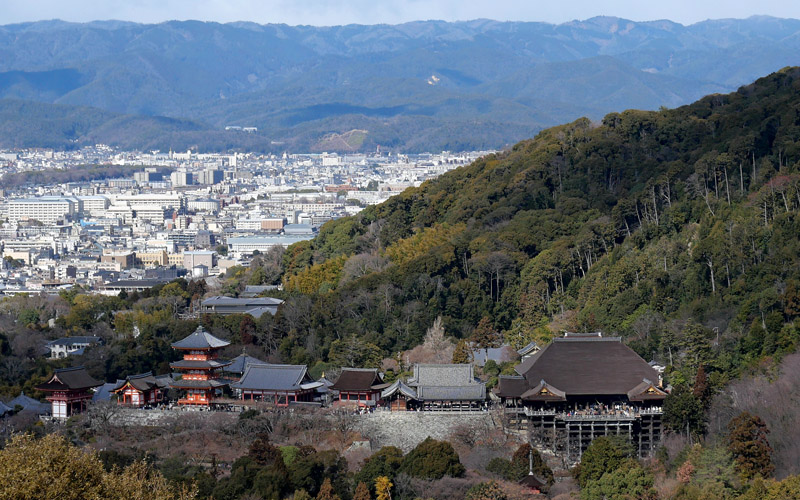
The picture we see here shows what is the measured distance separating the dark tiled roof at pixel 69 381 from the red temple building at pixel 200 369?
6.40 ft

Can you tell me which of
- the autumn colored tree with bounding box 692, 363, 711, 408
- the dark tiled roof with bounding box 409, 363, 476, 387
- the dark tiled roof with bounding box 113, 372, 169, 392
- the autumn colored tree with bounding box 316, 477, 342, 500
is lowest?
the autumn colored tree with bounding box 316, 477, 342, 500

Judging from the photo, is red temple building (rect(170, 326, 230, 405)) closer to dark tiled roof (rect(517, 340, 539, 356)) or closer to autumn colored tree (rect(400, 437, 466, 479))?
dark tiled roof (rect(517, 340, 539, 356))

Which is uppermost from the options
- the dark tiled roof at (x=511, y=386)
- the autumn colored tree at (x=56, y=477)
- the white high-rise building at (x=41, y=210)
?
the autumn colored tree at (x=56, y=477)

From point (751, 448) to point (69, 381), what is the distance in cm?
1513

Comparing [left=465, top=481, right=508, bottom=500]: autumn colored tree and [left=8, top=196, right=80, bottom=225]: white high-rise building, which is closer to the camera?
[left=465, top=481, right=508, bottom=500]: autumn colored tree

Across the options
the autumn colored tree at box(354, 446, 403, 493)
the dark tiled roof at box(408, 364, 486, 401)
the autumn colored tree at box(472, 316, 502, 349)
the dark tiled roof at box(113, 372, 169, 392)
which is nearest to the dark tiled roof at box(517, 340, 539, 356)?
the autumn colored tree at box(472, 316, 502, 349)

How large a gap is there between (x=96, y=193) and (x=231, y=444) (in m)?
99.5

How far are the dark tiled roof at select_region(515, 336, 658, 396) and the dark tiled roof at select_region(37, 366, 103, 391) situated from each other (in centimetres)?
993

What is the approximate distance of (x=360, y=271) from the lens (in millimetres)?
42156

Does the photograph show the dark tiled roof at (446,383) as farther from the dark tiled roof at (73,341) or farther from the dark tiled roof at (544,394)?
the dark tiled roof at (73,341)

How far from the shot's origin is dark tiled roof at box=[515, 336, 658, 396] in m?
27.5

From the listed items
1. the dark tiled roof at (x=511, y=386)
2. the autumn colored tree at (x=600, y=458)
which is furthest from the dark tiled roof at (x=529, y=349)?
the autumn colored tree at (x=600, y=458)

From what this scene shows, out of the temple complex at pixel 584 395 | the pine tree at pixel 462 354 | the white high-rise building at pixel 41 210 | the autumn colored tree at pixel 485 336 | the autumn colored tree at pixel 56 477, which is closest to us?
the autumn colored tree at pixel 56 477

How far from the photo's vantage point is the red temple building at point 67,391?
30.2m
